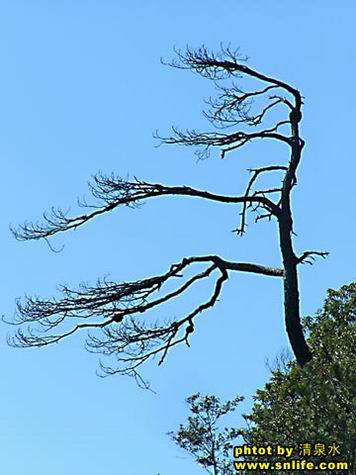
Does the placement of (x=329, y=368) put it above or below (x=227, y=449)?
below

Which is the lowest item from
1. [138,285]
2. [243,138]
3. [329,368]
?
[329,368]

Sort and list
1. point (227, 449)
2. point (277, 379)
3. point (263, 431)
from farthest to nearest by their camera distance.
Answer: point (227, 449) < point (277, 379) < point (263, 431)

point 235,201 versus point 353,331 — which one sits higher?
point 235,201

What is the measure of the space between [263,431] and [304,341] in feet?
3.71

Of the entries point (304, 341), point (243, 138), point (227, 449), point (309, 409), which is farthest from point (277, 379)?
point (227, 449)

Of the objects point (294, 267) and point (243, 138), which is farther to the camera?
point (243, 138)

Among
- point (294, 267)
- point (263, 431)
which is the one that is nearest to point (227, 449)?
point (294, 267)

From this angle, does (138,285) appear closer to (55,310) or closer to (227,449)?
(55,310)

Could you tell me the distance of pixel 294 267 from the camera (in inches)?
364

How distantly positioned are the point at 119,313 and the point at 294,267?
5.09 ft

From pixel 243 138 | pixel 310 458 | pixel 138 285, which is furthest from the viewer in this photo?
pixel 243 138

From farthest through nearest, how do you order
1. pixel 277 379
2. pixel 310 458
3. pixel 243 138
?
pixel 243 138, pixel 277 379, pixel 310 458

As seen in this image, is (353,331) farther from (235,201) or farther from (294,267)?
(235,201)

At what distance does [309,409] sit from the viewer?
7.43 meters
